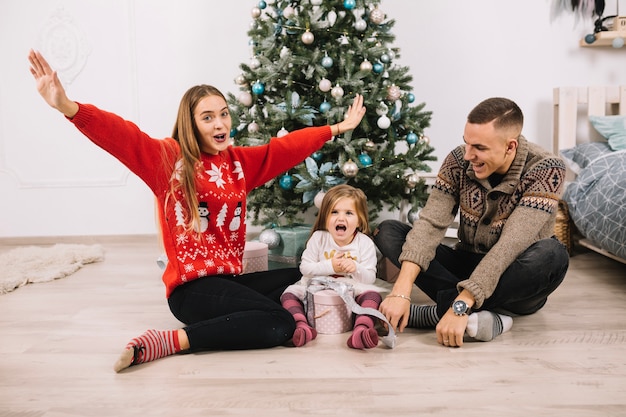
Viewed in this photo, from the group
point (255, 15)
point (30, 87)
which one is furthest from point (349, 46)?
point (30, 87)

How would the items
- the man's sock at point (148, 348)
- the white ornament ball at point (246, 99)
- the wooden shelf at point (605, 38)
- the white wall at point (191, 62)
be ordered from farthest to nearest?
the white wall at point (191, 62) → the wooden shelf at point (605, 38) → the white ornament ball at point (246, 99) → the man's sock at point (148, 348)

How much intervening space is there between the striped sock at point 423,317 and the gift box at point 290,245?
880 mm

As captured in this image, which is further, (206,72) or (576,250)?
(206,72)

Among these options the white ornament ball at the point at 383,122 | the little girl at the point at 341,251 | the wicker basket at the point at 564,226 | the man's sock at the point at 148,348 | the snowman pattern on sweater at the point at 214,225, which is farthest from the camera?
the wicker basket at the point at 564,226

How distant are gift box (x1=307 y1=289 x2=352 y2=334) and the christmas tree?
A: 2.32 ft

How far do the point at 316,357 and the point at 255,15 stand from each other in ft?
5.32

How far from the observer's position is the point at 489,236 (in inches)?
71.4

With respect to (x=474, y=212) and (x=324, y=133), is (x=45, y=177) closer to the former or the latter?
(x=324, y=133)

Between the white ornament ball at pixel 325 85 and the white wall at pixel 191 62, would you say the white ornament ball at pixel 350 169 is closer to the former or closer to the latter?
the white ornament ball at pixel 325 85

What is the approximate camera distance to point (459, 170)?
1867 millimetres

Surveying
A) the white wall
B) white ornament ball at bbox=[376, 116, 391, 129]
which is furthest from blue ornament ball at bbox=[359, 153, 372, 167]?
the white wall

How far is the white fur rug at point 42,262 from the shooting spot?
2564 millimetres

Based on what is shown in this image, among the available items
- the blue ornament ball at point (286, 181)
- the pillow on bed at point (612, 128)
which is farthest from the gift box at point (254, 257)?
the pillow on bed at point (612, 128)

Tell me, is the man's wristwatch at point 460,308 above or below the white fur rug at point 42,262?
above
